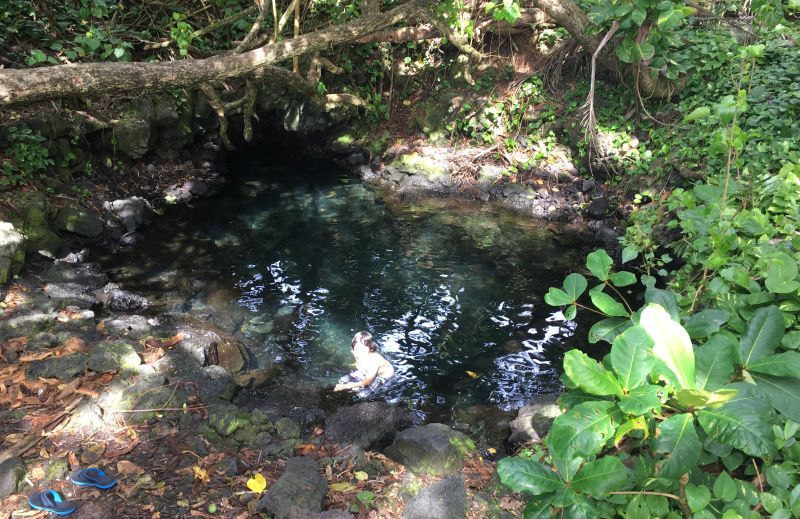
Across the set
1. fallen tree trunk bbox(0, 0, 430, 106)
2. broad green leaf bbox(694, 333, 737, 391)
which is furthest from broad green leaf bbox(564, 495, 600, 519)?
fallen tree trunk bbox(0, 0, 430, 106)

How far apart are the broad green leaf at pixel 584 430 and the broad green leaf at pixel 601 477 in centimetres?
14

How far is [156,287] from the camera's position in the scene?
6734mm

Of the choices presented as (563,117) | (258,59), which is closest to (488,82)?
(563,117)

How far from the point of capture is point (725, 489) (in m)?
1.95

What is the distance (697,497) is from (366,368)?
3682mm

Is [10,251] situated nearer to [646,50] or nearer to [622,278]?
[622,278]

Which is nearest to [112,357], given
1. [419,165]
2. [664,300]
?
[664,300]

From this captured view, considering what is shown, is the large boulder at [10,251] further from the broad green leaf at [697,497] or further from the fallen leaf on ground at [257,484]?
the broad green leaf at [697,497]

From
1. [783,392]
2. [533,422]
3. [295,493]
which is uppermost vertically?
[783,392]

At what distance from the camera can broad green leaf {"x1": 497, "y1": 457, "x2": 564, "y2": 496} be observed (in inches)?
79.1

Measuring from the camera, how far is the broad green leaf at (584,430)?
1.84 meters

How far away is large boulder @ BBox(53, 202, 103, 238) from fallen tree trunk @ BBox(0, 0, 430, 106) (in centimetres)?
282

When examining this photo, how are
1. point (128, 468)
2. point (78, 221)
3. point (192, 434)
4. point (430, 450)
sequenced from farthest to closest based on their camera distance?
point (78, 221) → point (192, 434) → point (430, 450) → point (128, 468)

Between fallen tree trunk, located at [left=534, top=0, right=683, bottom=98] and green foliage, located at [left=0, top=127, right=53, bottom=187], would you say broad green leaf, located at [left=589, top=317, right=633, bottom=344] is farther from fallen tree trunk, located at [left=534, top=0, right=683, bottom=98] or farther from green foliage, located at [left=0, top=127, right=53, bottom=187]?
green foliage, located at [left=0, top=127, right=53, bottom=187]
